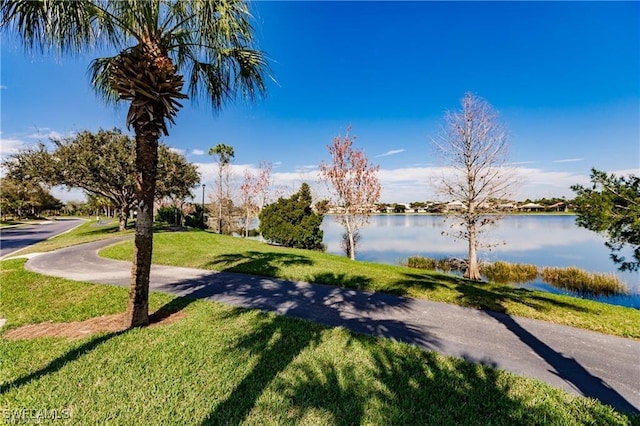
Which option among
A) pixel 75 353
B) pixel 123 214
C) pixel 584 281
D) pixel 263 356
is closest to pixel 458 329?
pixel 263 356

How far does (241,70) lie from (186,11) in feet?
4.31

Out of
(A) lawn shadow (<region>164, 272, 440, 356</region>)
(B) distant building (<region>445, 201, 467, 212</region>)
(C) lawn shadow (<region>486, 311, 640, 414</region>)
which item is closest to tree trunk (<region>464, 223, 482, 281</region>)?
(B) distant building (<region>445, 201, 467, 212</region>)

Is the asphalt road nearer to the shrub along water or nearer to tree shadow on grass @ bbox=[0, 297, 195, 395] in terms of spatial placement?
tree shadow on grass @ bbox=[0, 297, 195, 395]

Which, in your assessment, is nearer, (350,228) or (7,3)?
(7,3)

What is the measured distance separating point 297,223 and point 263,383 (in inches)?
720

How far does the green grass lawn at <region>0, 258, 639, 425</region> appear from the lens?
8.59ft

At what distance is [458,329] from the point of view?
4777mm

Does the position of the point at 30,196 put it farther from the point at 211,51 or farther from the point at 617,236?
the point at 617,236

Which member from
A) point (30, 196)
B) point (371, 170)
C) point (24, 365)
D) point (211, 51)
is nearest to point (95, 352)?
point (24, 365)

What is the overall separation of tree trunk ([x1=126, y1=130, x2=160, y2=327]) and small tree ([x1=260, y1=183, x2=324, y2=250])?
1615cm

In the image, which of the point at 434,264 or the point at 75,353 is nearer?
the point at 75,353

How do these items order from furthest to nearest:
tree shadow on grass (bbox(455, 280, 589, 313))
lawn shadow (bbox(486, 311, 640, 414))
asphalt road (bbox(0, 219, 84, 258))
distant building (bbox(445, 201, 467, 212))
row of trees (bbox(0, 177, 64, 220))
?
row of trees (bbox(0, 177, 64, 220)) < asphalt road (bbox(0, 219, 84, 258)) < distant building (bbox(445, 201, 467, 212)) < tree shadow on grass (bbox(455, 280, 589, 313)) < lawn shadow (bbox(486, 311, 640, 414))

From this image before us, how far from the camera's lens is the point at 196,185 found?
25062 millimetres

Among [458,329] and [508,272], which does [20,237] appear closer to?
[458,329]
